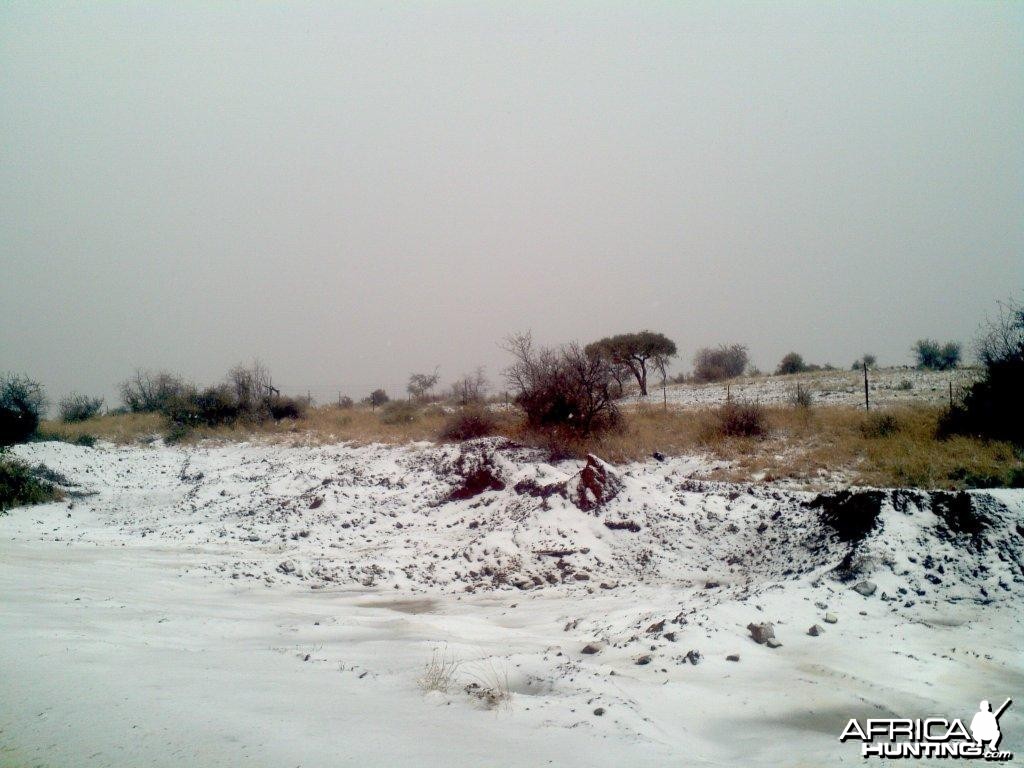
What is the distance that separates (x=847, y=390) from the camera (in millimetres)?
25344

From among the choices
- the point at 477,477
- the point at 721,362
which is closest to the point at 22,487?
the point at 477,477

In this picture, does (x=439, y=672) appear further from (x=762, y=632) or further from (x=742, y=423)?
(x=742, y=423)

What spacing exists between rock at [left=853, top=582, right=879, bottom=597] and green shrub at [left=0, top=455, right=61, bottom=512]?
1411 cm

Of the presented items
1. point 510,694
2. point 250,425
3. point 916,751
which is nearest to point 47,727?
point 510,694

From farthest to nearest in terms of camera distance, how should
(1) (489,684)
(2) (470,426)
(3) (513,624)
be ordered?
(2) (470,426), (3) (513,624), (1) (489,684)

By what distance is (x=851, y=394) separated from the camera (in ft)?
79.3

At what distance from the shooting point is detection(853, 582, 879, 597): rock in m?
6.23

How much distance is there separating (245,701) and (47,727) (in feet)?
3.06

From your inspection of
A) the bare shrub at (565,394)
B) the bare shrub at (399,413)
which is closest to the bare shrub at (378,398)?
the bare shrub at (399,413)

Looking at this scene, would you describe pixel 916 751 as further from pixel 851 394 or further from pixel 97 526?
pixel 851 394

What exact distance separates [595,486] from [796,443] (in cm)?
726

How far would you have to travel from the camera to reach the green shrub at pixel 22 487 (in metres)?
12.7

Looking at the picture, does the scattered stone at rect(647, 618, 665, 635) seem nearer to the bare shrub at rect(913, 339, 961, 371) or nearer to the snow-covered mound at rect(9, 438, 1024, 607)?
the snow-covered mound at rect(9, 438, 1024, 607)

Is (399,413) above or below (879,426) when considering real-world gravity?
above
